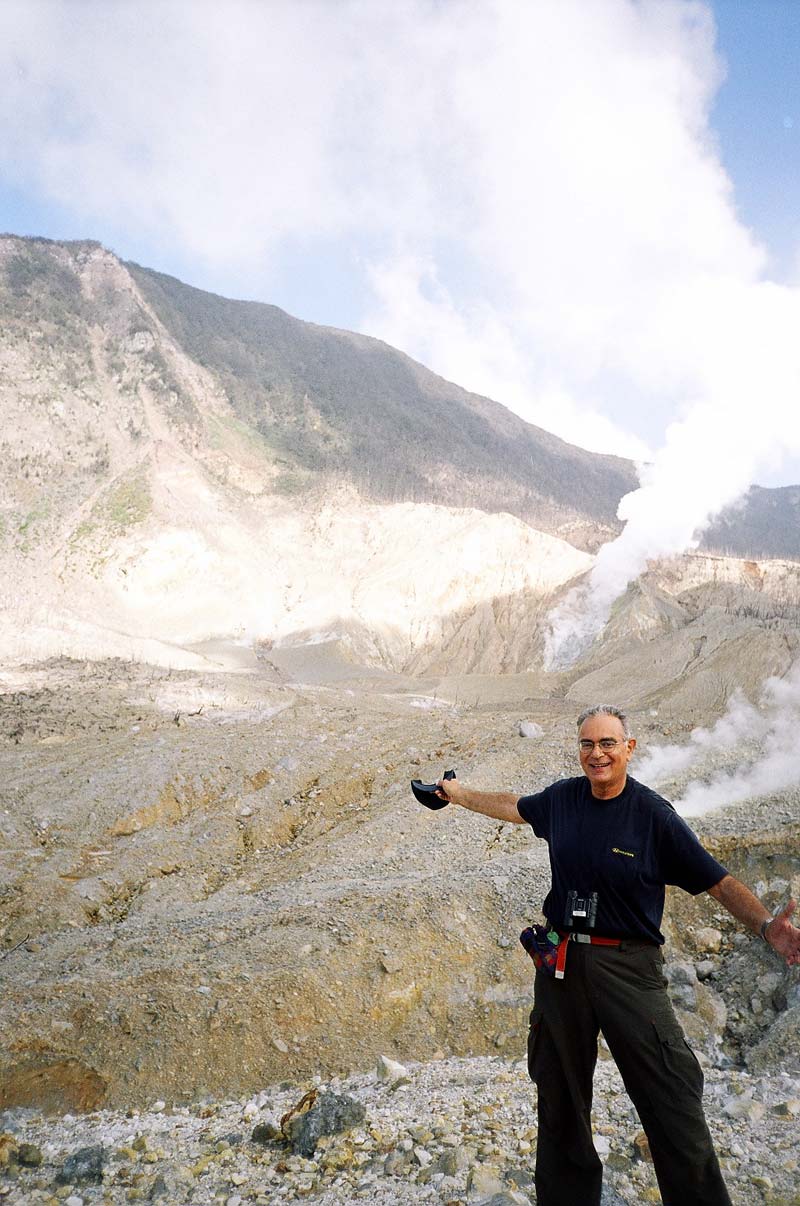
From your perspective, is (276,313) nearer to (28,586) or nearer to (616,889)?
(28,586)

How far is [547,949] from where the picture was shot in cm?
270

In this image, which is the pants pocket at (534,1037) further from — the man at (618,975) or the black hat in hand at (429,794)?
the black hat in hand at (429,794)

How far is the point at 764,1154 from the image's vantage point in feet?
11.0

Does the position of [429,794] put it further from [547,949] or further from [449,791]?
[547,949]

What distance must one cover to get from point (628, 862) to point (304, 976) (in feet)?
14.0

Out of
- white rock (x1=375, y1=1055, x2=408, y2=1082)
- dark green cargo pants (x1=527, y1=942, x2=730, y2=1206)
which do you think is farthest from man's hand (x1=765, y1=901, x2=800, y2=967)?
white rock (x1=375, y1=1055, x2=408, y2=1082)

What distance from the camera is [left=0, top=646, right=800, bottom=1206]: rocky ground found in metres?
3.71

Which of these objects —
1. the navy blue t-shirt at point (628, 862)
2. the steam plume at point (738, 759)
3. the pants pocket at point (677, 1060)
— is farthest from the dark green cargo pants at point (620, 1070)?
the steam plume at point (738, 759)

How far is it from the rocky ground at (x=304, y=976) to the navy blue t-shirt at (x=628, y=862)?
150 cm

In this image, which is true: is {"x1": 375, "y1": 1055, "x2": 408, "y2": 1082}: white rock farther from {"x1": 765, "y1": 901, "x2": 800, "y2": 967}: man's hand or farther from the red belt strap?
{"x1": 765, "y1": 901, "x2": 800, "y2": 967}: man's hand

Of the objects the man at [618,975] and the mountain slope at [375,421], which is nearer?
the man at [618,975]

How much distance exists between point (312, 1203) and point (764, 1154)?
2090 mm

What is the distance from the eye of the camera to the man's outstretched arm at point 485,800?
3127 millimetres

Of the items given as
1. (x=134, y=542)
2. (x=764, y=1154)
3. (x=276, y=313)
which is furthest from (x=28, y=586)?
(x=276, y=313)
